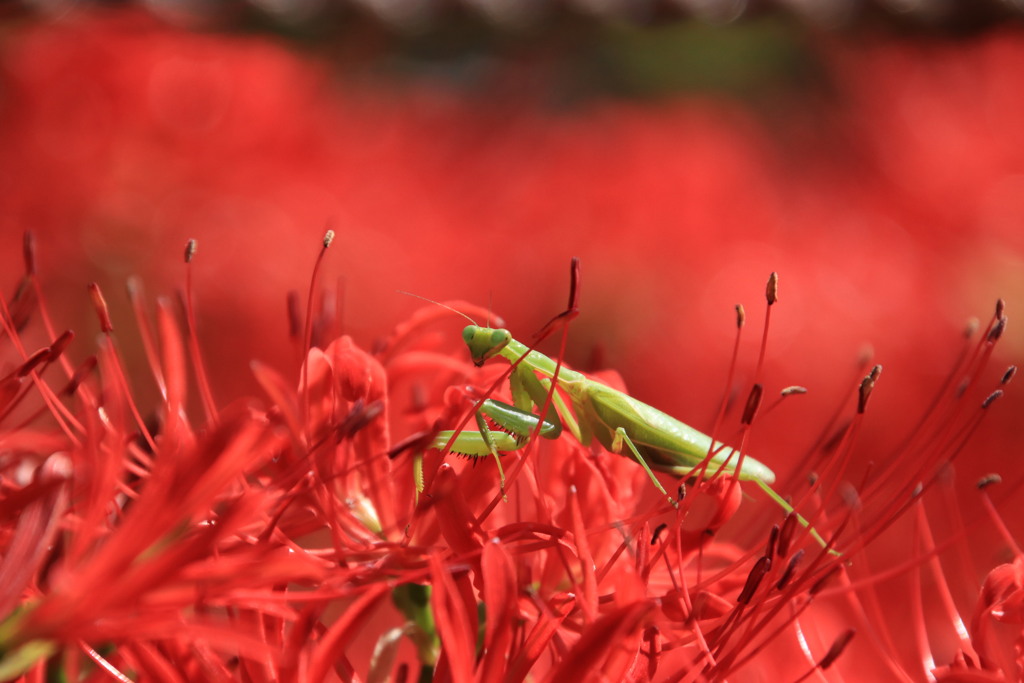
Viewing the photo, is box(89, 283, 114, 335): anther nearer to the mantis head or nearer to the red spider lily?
the red spider lily

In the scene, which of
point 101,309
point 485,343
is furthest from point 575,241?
point 101,309

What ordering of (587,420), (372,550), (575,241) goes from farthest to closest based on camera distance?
(575,241)
(587,420)
(372,550)

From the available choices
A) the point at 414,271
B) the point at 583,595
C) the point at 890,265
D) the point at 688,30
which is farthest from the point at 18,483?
the point at 688,30

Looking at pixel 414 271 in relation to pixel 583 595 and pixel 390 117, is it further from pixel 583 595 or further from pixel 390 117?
pixel 583 595

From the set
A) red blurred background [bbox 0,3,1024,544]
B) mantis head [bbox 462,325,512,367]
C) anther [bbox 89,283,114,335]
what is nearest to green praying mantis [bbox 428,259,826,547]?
mantis head [bbox 462,325,512,367]

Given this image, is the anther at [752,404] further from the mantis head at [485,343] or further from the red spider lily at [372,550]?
the mantis head at [485,343]

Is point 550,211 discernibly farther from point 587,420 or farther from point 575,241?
point 587,420
